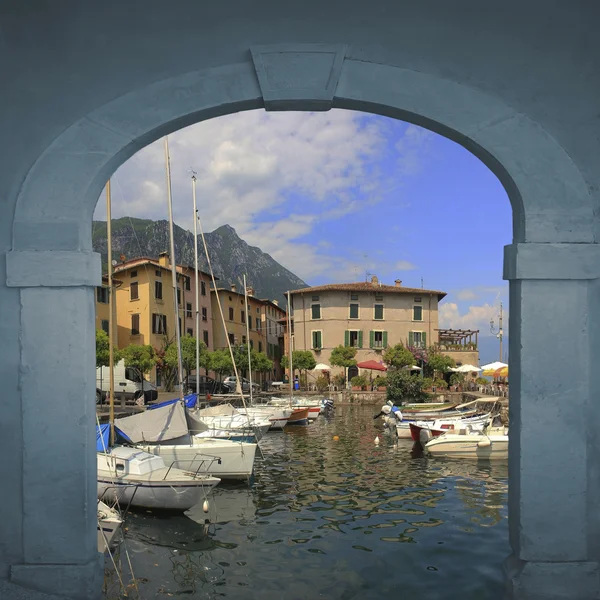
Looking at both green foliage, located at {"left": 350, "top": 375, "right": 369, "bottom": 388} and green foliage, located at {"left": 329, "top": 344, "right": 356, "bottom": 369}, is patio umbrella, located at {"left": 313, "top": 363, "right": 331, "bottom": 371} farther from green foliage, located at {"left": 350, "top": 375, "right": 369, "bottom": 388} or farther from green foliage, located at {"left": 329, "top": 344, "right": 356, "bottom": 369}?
green foliage, located at {"left": 350, "top": 375, "right": 369, "bottom": 388}

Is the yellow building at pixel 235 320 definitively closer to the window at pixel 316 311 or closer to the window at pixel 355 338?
the window at pixel 316 311

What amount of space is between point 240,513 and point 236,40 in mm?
9800

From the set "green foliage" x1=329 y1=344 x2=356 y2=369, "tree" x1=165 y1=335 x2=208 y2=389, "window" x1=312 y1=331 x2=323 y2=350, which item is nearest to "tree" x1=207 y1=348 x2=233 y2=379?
"tree" x1=165 y1=335 x2=208 y2=389

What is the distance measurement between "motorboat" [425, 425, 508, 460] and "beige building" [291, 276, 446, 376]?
27682 millimetres

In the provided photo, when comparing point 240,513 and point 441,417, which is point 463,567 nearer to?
point 240,513

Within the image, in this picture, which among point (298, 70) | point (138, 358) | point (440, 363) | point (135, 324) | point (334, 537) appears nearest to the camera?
point (298, 70)

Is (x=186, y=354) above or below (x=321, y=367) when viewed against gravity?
above

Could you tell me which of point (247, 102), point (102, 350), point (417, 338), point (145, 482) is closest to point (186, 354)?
point (102, 350)

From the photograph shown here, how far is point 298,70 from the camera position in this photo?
3.87 meters

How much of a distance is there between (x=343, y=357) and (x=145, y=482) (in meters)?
32.6

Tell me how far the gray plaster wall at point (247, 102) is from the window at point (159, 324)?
3477 centimetres

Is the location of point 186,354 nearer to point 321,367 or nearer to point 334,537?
point 321,367

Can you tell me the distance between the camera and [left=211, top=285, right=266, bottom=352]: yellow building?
157 ft

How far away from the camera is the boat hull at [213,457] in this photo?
13.7 m
